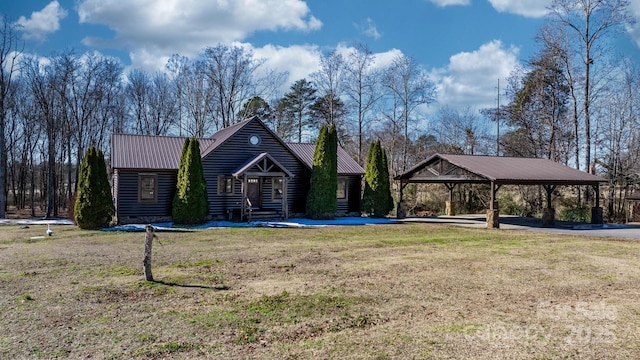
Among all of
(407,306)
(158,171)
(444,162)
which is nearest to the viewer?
(407,306)

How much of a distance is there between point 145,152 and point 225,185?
3.65 m

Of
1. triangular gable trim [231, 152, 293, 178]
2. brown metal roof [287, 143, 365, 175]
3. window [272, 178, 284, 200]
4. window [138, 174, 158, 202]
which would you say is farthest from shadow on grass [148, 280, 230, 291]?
brown metal roof [287, 143, 365, 175]

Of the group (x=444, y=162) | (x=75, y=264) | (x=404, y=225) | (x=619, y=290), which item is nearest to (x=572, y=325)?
(x=619, y=290)

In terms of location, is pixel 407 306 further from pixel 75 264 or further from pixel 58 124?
pixel 58 124

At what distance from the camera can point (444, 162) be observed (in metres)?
20.7

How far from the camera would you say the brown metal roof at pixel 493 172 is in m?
18.6

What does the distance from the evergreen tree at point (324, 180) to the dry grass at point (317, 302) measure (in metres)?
8.81

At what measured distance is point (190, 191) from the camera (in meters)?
18.2

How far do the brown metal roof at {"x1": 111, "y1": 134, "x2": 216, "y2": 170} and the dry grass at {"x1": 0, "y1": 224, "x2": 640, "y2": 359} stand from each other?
673 cm

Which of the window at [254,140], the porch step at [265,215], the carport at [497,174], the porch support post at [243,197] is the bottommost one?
the porch step at [265,215]

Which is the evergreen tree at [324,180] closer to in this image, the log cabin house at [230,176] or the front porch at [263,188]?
the log cabin house at [230,176]

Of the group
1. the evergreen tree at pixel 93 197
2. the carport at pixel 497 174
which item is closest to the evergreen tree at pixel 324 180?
the carport at pixel 497 174

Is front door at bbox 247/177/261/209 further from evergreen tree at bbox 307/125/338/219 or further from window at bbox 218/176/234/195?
evergreen tree at bbox 307/125/338/219

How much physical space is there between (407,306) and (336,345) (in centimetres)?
194
